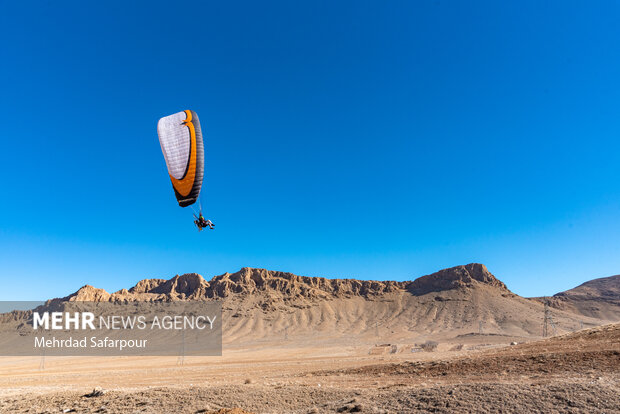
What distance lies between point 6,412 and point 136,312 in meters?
149

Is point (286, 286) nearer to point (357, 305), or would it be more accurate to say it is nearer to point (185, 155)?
point (357, 305)

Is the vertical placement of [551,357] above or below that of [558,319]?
above

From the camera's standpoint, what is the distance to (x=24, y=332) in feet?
459

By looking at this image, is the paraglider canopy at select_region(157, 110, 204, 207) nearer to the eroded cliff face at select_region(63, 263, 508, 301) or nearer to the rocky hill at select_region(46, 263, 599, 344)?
the rocky hill at select_region(46, 263, 599, 344)

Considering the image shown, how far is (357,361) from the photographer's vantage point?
4200 cm

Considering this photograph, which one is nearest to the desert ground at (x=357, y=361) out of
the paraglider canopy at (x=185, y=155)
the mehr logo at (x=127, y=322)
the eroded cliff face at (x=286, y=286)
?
the eroded cliff face at (x=286, y=286)

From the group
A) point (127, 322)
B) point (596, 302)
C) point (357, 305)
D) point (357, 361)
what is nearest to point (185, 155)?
point (357, 361)

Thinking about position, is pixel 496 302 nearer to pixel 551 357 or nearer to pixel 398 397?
pixel 551 357

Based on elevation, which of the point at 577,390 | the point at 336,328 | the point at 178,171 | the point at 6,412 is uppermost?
the point at 178,171

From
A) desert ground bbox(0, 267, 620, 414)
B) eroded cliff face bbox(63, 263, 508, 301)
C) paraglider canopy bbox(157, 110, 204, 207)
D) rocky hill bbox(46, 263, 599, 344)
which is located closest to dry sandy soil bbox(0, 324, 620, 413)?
desert ground bbox(0, 267, 620, 414)

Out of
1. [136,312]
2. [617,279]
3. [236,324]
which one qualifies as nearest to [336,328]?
[236,324]
